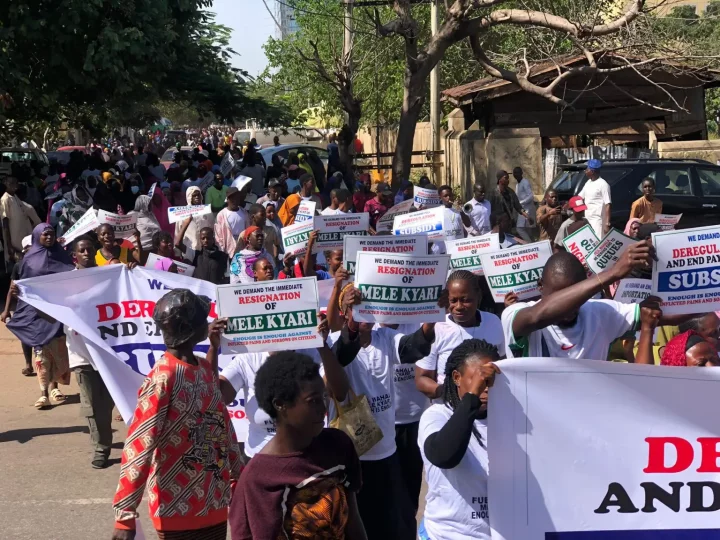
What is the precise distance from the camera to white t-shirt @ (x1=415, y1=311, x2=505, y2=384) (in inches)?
202

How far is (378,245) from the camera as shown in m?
6.45

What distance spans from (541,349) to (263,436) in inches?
60.3

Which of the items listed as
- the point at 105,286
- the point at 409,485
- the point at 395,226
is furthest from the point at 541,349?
the point at 395,226

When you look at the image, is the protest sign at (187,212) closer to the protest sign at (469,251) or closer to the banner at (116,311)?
the banner at (116,311)

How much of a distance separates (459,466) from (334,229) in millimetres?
4562

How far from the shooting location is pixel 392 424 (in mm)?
5121

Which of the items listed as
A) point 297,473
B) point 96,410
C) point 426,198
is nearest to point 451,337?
point 297,473

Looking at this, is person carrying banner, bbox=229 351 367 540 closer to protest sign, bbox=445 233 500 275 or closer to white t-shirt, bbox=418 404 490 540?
white t-shirt, bbox=418 404 490 540

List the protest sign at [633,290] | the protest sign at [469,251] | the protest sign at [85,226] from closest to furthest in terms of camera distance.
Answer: the protest sign at [633,290] < the protest sign at [469,251] < the protest sign at [85,226]

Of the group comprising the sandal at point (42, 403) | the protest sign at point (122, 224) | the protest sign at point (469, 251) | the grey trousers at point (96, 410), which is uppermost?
the protest sign at point (122, 224)

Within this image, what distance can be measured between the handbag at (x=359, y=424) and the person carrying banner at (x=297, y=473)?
110 cm

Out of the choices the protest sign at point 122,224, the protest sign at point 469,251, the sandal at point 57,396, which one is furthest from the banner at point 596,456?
the sandal at point 57,396

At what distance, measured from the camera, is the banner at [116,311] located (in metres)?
6.87

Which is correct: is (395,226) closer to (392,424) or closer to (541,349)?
(392,424)
